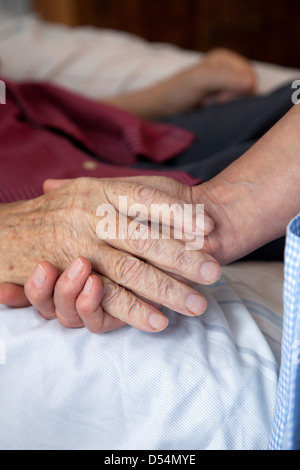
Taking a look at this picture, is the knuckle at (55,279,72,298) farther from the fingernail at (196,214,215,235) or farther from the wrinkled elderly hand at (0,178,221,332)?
the fingernail at (196,214,215,235)

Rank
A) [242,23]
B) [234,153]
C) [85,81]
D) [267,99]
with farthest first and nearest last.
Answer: [242,23]
[85,81]
[267,99]
[234,153]

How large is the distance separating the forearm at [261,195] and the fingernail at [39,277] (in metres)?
0.19

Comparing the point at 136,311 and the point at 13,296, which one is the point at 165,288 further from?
the point at 13,296

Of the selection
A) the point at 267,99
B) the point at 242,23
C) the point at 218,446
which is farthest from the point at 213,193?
the point at 242,23

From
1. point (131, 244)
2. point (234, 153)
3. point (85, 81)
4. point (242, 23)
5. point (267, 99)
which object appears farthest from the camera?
point (242, 23)

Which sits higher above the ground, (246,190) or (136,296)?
(246,190)

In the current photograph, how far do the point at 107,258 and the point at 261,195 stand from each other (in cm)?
18

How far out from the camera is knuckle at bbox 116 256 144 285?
0.53 metres

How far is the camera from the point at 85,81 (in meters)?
1.46

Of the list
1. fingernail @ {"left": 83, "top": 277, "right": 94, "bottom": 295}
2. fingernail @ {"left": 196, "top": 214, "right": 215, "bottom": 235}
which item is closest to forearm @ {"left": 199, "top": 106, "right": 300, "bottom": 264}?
fingernail @ {"left": 196, "top": 214, "right": 215, "bottom": 235}

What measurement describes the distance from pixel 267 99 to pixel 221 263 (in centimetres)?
51

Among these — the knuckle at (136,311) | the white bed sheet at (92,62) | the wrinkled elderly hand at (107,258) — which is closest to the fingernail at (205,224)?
the wrinkled elderly hand at (107,258)

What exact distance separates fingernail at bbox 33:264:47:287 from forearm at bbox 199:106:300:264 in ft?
0.61
